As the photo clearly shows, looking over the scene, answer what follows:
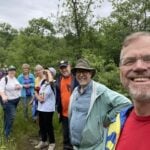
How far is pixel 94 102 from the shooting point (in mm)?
4766

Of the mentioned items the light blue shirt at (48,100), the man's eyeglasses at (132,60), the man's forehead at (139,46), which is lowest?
the light blue shirt at (48,100)

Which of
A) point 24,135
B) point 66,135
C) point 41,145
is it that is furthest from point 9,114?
point 66,135

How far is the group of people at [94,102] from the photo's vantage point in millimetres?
2105

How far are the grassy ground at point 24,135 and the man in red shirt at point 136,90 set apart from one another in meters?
5.67

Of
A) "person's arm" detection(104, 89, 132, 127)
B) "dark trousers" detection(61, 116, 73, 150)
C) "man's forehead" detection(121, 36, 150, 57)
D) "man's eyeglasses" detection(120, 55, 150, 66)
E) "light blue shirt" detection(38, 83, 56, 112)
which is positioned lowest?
"dark trousers" detection(61, 116, 73, 150)

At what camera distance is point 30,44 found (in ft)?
86.8

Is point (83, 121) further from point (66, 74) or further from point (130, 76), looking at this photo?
point (130, 76)

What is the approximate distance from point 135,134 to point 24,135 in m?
7.37

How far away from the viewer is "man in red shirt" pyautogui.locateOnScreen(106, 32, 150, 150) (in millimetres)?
2053

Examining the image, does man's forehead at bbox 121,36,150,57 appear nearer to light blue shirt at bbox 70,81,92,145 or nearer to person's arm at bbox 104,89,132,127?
person's arm at bbox 104,89,132,127

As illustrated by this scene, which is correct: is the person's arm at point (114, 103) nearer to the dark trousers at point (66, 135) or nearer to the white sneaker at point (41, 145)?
the dark trousers at point (66, 135)

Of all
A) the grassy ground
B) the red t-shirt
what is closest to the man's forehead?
the red t-shirt

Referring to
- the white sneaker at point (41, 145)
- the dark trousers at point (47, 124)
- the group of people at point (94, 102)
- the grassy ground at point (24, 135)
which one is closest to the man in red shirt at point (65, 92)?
the group of people at point (94, 102)

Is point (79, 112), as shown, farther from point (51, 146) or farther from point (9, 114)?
point (9, 114)
